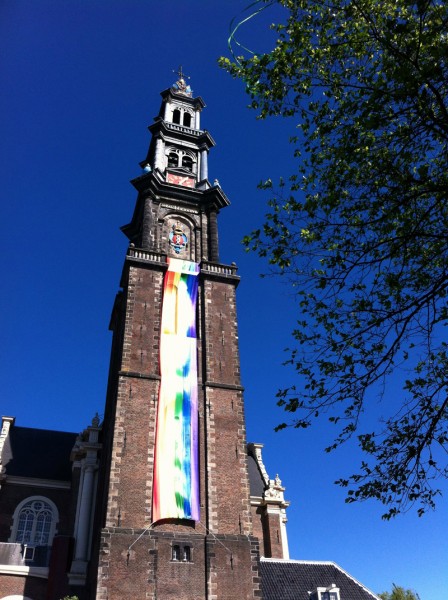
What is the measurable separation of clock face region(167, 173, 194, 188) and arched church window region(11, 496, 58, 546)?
25.2 meters

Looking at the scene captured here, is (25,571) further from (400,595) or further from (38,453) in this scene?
(400,595)

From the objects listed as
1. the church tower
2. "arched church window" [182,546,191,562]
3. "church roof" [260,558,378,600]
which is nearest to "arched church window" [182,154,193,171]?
the church tower

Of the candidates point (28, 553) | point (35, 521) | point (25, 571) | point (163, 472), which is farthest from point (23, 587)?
point (163, 472)

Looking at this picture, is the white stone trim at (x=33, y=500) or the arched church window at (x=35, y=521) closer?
the white stone trim at (x=33, y=500)

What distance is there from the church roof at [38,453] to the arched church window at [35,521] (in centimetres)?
178

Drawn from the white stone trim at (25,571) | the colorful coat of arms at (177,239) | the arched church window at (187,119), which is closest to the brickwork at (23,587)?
the white stone trim at (25,571)

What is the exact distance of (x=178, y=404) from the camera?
1177 inches

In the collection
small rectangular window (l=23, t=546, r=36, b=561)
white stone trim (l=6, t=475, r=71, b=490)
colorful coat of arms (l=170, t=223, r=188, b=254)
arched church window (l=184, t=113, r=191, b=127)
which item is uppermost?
arched church window (l=184, t=113, r=191, b=127)

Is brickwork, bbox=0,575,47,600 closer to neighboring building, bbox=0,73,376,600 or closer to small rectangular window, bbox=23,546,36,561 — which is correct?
neighboring building, bbox=0,73,376,600

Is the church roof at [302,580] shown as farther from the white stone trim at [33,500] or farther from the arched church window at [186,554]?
the white stone trim at [33,500]

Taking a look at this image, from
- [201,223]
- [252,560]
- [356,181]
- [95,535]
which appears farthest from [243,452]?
[356,181]

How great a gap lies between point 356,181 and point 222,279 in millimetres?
24445

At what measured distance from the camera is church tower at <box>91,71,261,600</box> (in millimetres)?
25031

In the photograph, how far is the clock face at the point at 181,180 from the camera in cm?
4262
